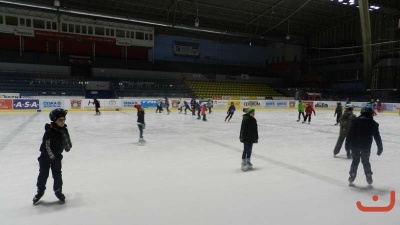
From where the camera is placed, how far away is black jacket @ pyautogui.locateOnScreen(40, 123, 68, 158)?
12.6ft

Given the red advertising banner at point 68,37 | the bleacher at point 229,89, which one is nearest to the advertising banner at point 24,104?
the red advertising banner at point 68,37

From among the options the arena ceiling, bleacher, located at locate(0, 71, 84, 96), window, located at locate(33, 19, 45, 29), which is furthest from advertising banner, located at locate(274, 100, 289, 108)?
window, located at locate(33, 19, 45, 29)

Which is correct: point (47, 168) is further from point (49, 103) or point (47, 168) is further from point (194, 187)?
point (49, 103)

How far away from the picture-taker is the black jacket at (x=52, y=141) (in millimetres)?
3852

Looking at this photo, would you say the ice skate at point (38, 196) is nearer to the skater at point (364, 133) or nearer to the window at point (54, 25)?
the skater at point (364, 133)

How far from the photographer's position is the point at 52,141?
3.90 m

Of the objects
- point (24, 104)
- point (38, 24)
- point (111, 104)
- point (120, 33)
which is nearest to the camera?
point (24, 104)

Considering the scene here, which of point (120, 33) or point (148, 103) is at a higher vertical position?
point (120, 33)

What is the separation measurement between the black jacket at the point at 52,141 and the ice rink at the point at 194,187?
80 cm

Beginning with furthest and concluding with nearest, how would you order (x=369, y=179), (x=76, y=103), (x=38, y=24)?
(x=38, y=24) → (x=76, y=103) → (x=369, y=179)

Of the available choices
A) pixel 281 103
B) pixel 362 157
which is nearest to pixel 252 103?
pixel 281 103

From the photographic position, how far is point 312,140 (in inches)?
402

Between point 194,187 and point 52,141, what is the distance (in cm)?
232

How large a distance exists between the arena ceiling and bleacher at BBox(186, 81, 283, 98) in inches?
258
